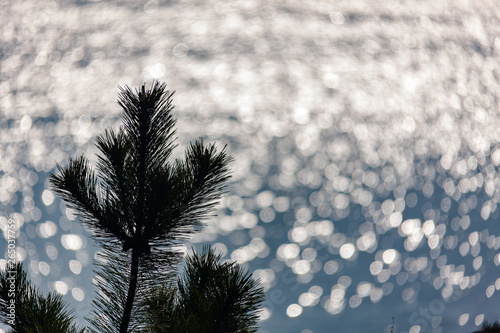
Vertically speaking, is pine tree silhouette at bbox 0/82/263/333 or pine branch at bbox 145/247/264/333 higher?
pine tree silhouette at bbox 0/82/263/333

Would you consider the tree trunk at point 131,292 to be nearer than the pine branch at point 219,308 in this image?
No

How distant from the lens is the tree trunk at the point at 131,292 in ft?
13.0

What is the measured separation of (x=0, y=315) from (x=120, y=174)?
1875mm

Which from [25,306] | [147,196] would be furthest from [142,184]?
[25,306]

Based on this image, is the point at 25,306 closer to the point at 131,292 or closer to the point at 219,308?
the point at 131,292

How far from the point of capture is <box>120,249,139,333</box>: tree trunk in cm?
395

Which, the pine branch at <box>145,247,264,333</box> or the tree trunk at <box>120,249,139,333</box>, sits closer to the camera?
the pine branch at <box>145,247,264,333</box>

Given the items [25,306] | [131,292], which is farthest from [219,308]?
[25,306]

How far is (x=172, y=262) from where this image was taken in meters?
4.22

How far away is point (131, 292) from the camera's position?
402 cm

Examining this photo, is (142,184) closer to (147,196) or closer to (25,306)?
(147,196)

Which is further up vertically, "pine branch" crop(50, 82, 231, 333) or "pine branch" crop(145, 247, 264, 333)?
"pine branch" crop(50, 82, 231, 333)

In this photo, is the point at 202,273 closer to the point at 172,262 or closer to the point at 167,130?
the point at 172,262

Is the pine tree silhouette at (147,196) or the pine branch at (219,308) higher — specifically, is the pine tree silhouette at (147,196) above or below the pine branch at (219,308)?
above
